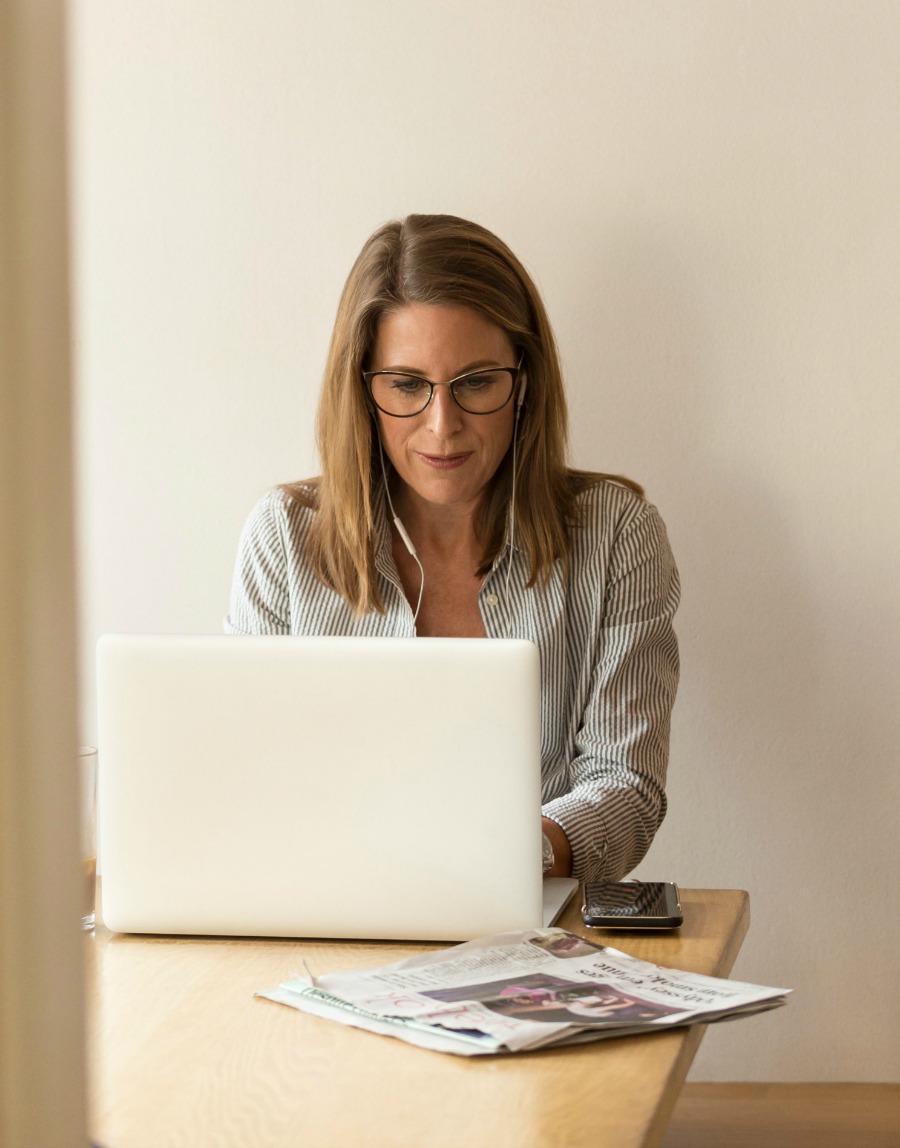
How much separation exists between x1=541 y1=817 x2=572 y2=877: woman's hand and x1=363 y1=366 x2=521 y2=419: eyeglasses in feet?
1.97

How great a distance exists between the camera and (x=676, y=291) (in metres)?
1.94

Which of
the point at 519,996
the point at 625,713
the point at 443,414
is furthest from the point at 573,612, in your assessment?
the point at 519,996

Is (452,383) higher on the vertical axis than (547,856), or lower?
higher

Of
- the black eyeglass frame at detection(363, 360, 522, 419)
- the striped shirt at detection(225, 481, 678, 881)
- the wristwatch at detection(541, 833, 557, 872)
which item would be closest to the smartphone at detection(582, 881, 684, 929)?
the wristwatch at detection(541, 833, 557, 872)

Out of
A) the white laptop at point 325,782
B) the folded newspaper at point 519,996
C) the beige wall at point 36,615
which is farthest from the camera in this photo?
the white laptop at point 325,782

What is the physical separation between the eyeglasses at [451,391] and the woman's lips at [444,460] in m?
0.06

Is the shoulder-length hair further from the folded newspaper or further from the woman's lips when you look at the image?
the folded newspaper

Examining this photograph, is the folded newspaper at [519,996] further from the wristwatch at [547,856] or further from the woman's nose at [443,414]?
the woman's nose at [443,414]

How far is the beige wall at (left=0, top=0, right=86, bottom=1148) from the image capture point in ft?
0.76

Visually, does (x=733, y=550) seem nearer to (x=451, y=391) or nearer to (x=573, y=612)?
(x=573, y=612)

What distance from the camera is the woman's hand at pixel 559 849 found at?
1.33 m

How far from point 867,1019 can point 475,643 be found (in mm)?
1281

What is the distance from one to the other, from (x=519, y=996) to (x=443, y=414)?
0.91m

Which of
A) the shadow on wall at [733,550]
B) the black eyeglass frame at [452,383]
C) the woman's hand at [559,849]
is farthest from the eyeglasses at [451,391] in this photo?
the woman's hand at [559,849]
